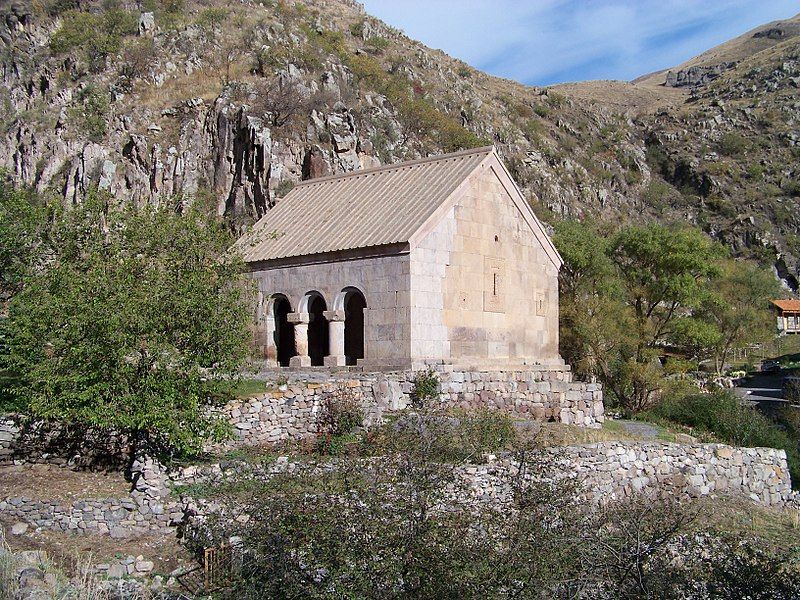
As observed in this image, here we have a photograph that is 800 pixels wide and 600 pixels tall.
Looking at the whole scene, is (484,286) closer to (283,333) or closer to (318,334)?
(318,334)

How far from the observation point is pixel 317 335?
948 inches

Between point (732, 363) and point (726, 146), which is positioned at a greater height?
point (726, 146)

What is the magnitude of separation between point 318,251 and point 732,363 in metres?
42.5

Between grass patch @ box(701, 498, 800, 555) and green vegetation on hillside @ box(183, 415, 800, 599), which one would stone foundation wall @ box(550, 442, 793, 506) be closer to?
grass patch @ box(701, 498, 800, 555)

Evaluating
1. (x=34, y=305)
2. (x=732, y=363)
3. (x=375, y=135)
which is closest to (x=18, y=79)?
(x=375, y=135)

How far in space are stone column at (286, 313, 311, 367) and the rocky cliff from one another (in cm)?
413

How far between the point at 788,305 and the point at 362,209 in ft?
167

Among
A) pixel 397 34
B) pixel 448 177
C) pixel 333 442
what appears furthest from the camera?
pixel 397 34

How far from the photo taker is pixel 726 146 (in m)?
80.6

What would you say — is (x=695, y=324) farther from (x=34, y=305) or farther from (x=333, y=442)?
(x=34, y=305)

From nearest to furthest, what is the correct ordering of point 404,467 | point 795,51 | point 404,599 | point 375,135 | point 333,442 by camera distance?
point 404,599 < point 404,467 < point 333,442 < point 375,135 < point 795,51

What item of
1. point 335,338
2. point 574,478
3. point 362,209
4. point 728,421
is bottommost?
point 728,421

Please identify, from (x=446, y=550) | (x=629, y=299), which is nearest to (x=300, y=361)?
(x=446, y=550)

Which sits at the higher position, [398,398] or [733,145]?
[733,145]
